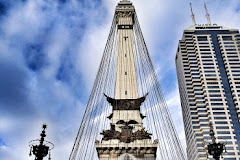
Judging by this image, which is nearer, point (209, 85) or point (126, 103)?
point (126, 103)

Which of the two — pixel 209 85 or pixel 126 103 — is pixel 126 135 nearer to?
pixel 126 103

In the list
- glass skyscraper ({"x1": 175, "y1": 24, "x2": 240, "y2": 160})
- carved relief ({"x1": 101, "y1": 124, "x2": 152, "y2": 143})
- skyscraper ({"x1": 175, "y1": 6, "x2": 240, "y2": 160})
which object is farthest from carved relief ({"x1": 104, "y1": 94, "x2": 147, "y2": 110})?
glass skyscraper ({"x1": 175, "y1": 24, "x2": 240, "y2": 160})

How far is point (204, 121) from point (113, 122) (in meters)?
59.5

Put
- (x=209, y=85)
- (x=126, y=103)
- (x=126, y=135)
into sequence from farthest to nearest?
(x=209, y=85)
(x=126, y=103)
(x=126, y=135)

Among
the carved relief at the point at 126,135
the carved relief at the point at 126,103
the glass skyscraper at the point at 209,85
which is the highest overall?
the glass skyscraper at the point at 209,85

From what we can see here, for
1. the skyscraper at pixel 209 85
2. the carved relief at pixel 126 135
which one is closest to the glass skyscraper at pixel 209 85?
the skyscraper at pixel 209 85

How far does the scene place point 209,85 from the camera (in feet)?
306

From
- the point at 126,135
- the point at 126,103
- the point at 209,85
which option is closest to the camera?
the point at 126,135

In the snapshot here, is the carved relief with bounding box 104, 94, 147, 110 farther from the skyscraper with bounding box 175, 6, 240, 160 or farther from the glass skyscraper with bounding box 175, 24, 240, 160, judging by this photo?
the glass skyscraper with bounding box 175, 24, 240, 160

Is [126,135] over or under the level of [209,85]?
under

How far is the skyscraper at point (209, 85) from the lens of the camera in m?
84.8

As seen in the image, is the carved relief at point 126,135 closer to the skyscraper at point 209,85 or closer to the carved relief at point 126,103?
the carved relief at point 126,103

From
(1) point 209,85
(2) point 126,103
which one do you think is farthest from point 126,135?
(1) point 209,85

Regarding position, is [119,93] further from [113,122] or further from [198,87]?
[198,87]
